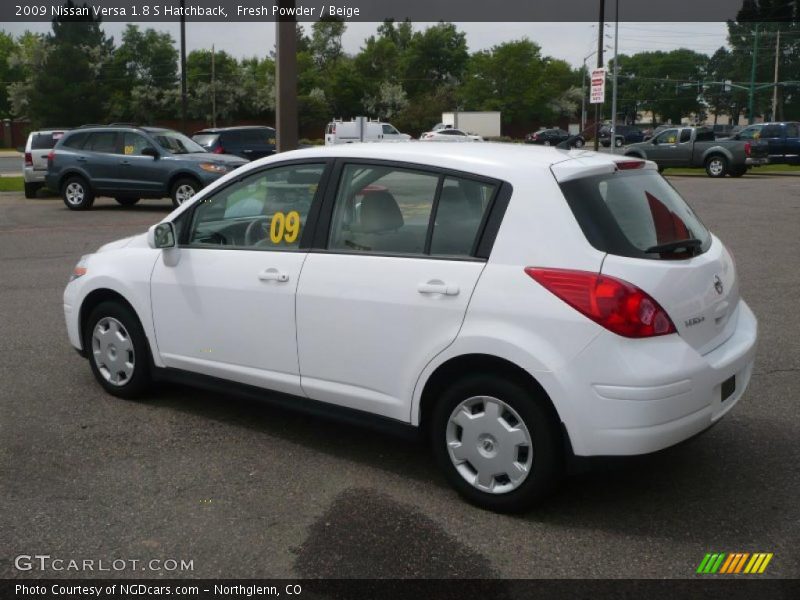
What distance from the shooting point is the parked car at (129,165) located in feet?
57.9

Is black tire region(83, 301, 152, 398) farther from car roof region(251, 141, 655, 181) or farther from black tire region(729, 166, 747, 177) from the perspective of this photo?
black tire region(729, 166, 747, 177)

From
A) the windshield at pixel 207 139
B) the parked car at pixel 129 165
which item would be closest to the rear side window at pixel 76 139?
the parked car at pixel 129 165

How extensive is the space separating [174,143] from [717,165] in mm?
18856

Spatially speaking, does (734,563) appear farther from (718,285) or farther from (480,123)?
(480,123)

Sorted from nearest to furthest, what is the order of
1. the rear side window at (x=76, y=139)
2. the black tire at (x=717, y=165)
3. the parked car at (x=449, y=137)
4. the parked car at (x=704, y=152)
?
the parked car at (x=449, y=137) → the rear side window at (x=76, y=139) → the parked car at (x=704, y=152) → the black tire at (x=717, y=165)

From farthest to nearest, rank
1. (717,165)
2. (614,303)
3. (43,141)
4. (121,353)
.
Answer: (717,165) → (43,141) → (121,353) → (614,303)

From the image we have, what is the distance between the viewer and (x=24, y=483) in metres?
4.38

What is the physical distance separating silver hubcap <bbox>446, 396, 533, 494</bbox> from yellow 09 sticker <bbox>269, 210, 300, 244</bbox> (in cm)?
135

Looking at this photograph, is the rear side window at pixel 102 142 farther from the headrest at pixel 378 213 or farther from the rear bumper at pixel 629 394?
the rear bumper at pixel 629 394

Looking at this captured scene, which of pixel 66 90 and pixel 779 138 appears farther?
pixel 66 90

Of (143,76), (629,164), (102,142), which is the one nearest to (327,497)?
(629,164)

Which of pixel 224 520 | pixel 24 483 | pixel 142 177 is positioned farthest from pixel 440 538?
pixel 142 177

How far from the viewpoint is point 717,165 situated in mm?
29625

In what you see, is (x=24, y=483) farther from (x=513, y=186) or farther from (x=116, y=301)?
(x=513, y=186)
